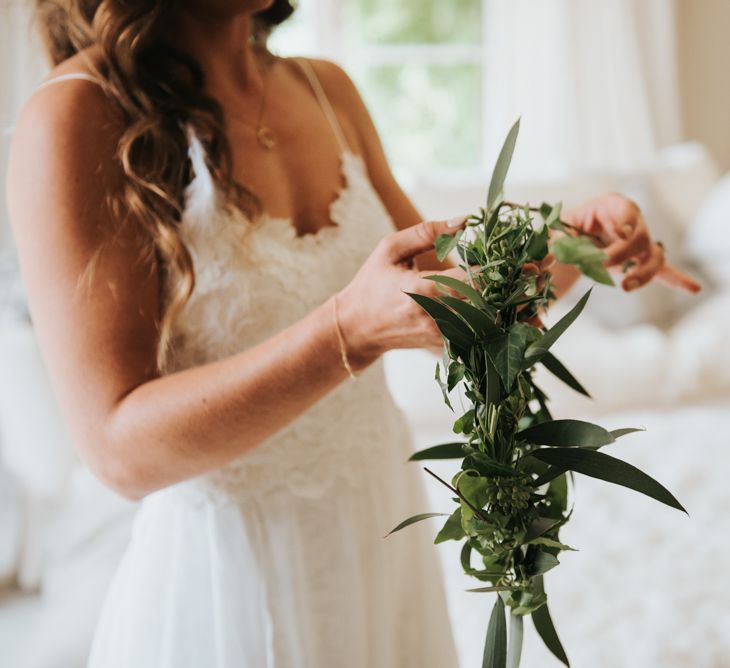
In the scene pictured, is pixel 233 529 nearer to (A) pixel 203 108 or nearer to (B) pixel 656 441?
(A) pixel 203 108

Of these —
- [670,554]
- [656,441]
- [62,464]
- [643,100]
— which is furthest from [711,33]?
[62,464]

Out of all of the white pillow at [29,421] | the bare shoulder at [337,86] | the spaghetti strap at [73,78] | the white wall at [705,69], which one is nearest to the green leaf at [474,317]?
the spaghetti strap at [73,78]

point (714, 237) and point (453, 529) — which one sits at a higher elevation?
point (714, 237)

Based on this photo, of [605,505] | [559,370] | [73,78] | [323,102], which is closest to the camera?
[559,370]

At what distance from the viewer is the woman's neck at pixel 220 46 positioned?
35.5 inches

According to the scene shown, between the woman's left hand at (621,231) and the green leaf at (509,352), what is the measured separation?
355 mm

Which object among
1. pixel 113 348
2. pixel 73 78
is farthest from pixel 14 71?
pixel 113 348

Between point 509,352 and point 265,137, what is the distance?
53 centimetres

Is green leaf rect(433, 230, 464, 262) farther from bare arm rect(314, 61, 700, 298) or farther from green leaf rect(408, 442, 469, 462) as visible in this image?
bare arm rect(314, 61, 700, 298)

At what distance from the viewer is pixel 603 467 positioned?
0.54 meters

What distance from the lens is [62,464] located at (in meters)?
1.65

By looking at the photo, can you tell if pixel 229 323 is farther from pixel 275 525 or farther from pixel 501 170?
pixel 501 170

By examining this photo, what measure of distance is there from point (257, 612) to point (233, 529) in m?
0.09

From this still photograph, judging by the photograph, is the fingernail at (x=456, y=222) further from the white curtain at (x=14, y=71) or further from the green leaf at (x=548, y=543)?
the white curtain at (x=14, y=71)
